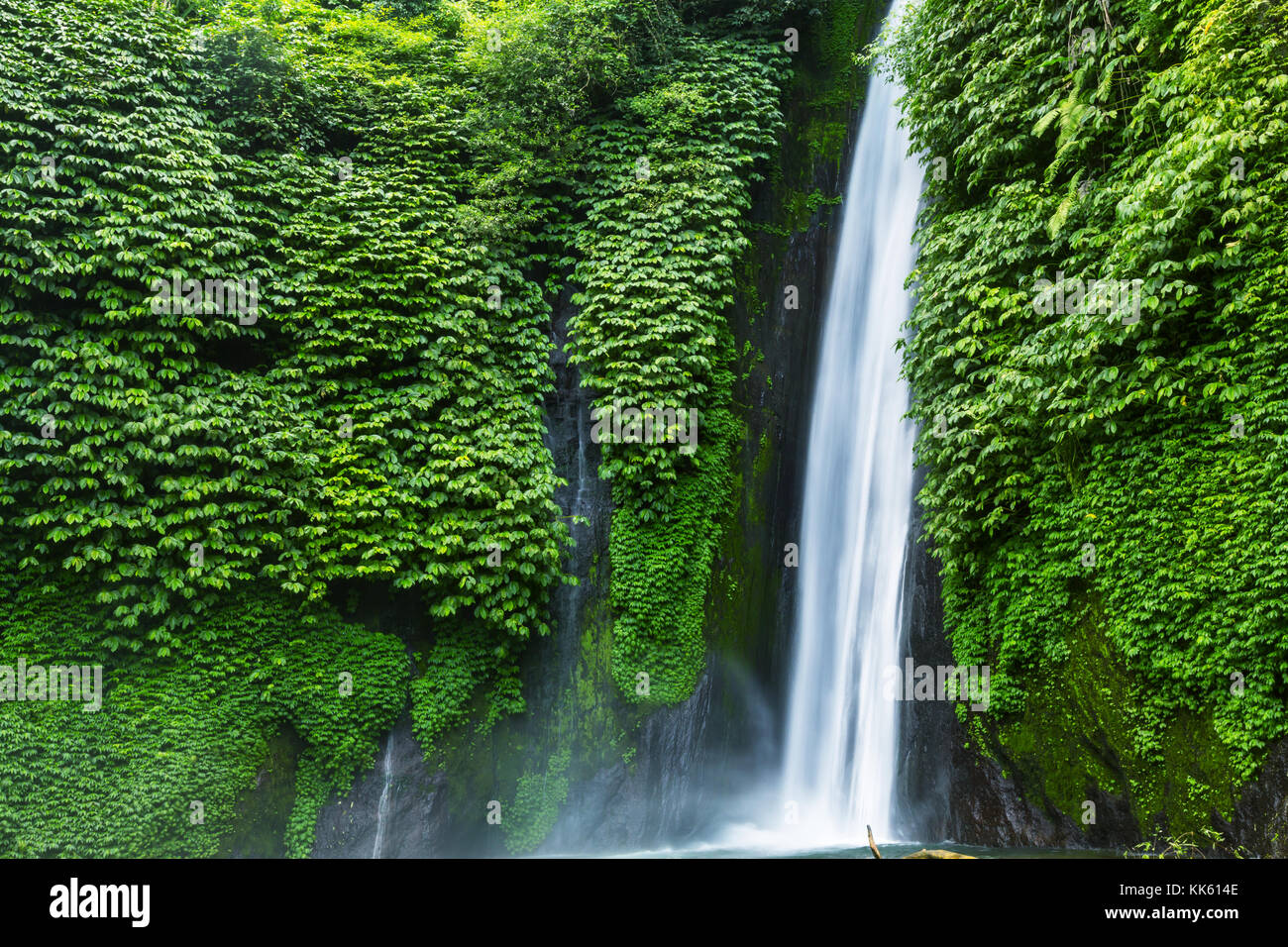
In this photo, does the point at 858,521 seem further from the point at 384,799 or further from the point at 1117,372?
the point at 384,799

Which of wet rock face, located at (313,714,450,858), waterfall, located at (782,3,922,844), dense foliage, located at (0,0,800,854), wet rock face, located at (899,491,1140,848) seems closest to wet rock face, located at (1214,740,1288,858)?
wet rock face, located at (899,491,1140,848)

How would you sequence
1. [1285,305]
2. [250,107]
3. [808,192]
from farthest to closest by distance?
[808,192] → [250,107] → [1285,305]

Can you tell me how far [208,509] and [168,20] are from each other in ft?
23.3

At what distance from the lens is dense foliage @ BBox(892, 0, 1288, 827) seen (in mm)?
6242

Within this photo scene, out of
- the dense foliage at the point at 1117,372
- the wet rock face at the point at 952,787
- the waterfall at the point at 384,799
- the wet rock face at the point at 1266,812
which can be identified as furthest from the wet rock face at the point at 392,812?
the wet rock face at the point at 1266,812

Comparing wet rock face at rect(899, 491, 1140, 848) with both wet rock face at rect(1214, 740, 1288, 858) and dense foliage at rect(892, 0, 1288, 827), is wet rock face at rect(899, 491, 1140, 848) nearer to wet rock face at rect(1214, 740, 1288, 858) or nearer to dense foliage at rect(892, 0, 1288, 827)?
dense foliage at rect(892, 0, 1288, 827)

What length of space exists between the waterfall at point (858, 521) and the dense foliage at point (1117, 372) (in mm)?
1445

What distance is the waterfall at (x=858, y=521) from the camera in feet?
33.7

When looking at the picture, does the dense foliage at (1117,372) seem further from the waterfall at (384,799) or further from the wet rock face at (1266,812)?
the waterfall at (384,799)

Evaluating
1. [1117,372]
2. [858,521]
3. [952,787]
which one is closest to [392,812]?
[952,787]

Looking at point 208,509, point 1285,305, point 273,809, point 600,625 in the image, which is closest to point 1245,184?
point 1285,305

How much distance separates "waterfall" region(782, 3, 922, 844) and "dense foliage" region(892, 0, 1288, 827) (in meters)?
1.45

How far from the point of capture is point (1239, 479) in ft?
20.8
